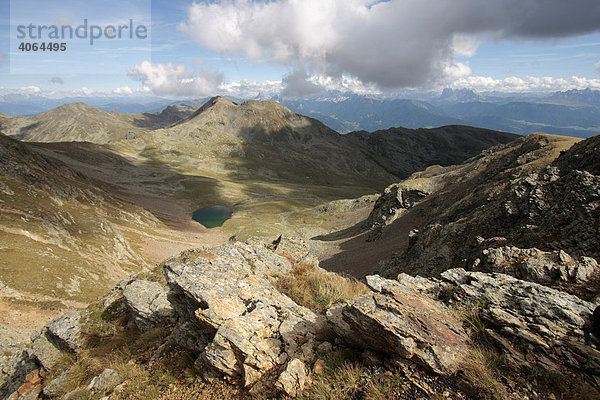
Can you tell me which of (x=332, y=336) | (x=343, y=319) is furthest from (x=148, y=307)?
(x=343, y=319)

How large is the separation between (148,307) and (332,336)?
32.7ft

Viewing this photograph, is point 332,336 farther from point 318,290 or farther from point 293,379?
point 318,290

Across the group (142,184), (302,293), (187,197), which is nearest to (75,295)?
(302,293)

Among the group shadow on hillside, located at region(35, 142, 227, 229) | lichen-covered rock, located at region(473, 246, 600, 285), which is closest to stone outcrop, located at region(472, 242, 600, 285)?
lichen-covered rock, located at region(473, 246, 600, 285)

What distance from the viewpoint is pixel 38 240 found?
37562 millimetres

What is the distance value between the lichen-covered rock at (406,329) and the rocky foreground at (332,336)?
37 millimetres

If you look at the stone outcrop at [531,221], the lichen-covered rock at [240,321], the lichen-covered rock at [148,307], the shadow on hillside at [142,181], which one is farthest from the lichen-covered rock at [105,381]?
the shadow on hillside at [142,181]

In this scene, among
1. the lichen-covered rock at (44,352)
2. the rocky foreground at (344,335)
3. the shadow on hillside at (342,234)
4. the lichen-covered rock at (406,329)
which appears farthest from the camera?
the shadow on hillside at (342,234)

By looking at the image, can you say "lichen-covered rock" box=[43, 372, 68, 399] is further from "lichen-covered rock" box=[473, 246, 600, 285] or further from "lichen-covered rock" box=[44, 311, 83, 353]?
"lichen-covered rock" box=[473, 246, 600, 285]

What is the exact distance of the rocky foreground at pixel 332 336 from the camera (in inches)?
274

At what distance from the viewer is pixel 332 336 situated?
949 cm

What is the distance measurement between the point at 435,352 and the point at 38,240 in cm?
5046

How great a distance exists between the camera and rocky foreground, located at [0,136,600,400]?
6.96 m

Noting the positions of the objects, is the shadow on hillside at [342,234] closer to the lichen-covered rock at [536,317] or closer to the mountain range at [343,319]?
the mountain range at [343,319]
